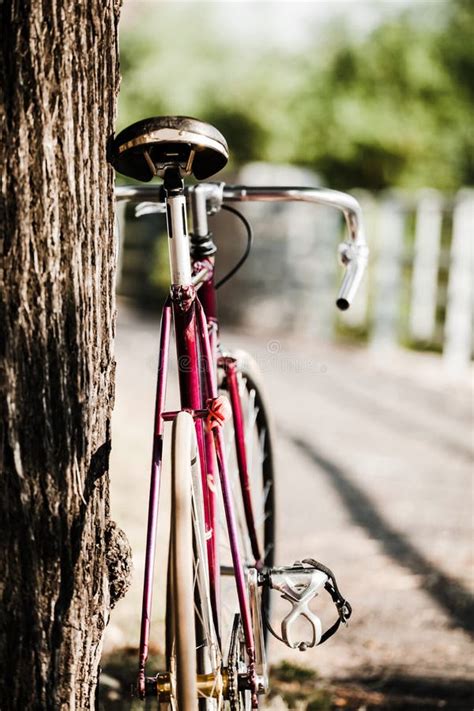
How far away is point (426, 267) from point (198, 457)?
7851 mm

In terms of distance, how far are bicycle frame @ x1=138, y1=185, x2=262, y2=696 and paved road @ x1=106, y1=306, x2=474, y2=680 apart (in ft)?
3.77

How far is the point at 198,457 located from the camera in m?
1.78

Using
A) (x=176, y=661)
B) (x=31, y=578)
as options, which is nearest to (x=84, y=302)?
(x=31, y=578)

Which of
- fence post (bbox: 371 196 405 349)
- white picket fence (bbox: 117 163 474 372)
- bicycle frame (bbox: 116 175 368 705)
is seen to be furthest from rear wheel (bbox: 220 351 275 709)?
fence post (bbox: 371 196 405 349)

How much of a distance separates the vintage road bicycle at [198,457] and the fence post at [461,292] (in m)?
6.55

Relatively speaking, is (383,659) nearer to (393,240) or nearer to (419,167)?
(393,240)

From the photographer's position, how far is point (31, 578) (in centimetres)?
161

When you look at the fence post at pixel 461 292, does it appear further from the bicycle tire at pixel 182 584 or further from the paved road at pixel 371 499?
the bicycle tire at pixel 182 584

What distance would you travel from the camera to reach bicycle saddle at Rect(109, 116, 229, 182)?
163 cm

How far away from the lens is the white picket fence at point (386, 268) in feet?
28.4

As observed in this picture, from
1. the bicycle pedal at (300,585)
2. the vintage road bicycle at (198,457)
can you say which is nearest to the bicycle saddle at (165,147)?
the vintage road bicycle at (198,457)

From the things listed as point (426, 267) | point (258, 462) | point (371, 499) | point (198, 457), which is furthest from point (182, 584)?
point (426, 267)

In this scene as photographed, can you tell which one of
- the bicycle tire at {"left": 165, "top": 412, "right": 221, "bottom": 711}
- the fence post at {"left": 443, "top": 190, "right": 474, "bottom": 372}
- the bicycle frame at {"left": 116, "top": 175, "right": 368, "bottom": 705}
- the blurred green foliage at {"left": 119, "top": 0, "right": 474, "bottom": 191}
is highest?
the blurred green foliage at {"left": 119, "top": 0, "right": 474, "bottom": 191}

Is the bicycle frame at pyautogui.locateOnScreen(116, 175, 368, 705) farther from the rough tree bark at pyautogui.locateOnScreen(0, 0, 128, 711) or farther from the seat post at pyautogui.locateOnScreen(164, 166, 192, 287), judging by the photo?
the rough tree bark at pyautogui.locateOnScreen(0, 0, 128, 711)
